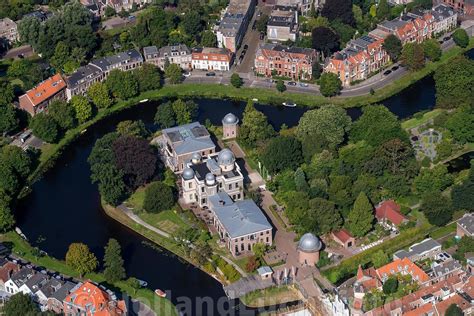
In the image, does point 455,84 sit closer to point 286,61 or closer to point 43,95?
point 286,61

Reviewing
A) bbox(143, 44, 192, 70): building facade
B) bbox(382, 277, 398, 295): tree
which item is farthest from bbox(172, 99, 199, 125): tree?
bbox(382, 277, 398, 295): tree

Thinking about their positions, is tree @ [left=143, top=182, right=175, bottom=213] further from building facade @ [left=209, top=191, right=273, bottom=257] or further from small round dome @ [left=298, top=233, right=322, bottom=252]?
small round dome @ [left=298, top=233, right=322, bottom=252]

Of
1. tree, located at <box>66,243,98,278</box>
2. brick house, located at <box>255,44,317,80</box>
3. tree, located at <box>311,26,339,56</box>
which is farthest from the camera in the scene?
tree, located at <box>311,26,339,56</box>

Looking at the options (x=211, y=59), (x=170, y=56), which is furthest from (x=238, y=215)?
(x=170, y=56)

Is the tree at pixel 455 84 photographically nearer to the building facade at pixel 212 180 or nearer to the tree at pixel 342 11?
the tree at pixel 342 11

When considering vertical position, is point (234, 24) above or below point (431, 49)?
below

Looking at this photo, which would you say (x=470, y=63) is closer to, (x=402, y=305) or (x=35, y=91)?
(x=402, y=305)

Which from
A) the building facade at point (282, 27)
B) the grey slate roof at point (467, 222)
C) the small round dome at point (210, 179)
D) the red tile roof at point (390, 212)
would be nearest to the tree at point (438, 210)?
the grey slate roof at point (467, 222)
